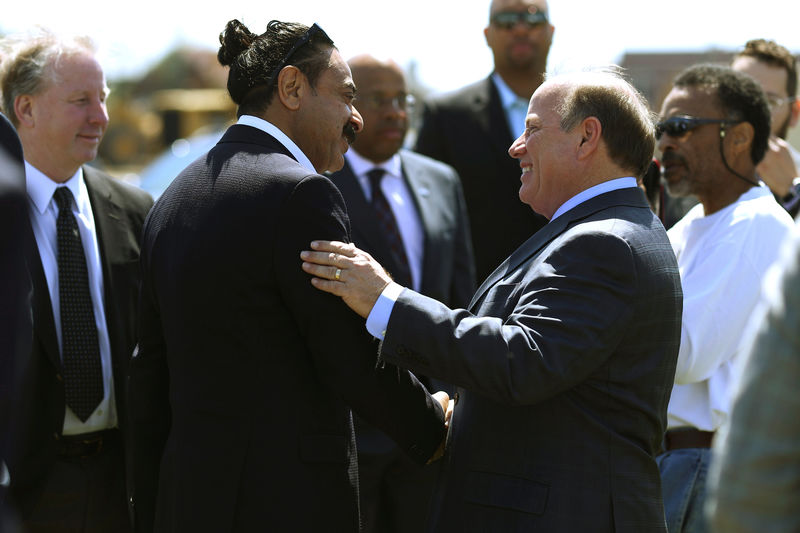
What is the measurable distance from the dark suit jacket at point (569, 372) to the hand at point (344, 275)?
97mm

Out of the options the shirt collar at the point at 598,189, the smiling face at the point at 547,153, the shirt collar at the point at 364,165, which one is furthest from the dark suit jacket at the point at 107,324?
the shirt collar at the point at 598,189

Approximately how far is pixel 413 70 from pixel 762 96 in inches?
927

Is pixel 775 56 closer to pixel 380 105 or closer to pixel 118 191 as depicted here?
pixel 380 105

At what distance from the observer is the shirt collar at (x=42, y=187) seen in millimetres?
3488

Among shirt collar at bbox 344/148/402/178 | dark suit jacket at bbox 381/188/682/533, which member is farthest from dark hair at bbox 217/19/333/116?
shirt collar at bbox 344/148/402/178

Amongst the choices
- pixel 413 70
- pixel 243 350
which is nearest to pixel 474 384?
pixel 243 350

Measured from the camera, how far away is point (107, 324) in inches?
137

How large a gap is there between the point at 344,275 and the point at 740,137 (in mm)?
1999

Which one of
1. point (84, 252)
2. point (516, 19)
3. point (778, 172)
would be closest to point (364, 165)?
point (516, 19)

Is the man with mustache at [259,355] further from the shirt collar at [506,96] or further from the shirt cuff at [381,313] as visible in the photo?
the shirt collar at [506,96]

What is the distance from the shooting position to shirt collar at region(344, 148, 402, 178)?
4.64 meters

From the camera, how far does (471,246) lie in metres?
4.99

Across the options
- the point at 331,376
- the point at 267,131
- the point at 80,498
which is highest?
the point at 267,131

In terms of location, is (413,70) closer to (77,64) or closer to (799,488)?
(77,64)
